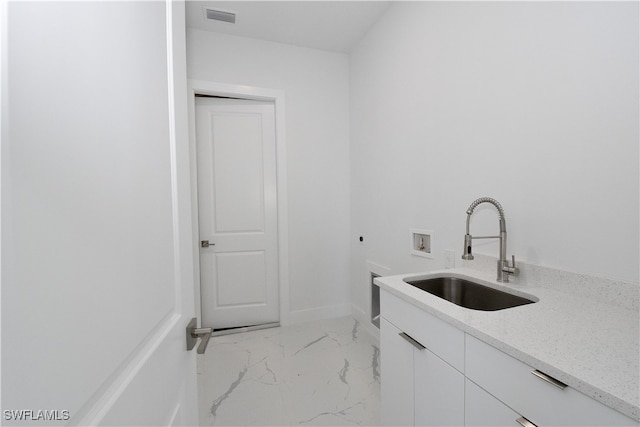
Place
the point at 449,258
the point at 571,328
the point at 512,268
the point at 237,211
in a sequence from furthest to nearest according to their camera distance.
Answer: the point at 237,211 < the point at 449,258 < the point at 512,268 < the point at 571,328

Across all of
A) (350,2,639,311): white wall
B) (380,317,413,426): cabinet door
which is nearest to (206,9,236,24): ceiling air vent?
(350,2,639,311): white wall

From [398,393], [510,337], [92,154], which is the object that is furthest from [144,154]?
[398,393]

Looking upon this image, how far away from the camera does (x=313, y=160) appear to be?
9.36 ft

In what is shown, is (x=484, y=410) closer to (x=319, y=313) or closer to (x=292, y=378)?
(x=292, y=378)

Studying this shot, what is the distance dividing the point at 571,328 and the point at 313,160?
7.73 ft

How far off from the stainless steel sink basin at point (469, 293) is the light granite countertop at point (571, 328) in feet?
0.15

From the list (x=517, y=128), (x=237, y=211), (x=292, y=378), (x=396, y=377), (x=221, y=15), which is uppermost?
(x=221, y=15)

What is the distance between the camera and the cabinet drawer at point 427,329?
3.09ft

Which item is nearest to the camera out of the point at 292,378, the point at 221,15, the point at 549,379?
the point at 549,379

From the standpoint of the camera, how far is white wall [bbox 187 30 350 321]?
8.84ft

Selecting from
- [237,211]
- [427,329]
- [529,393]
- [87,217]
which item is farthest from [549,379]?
[237,211]

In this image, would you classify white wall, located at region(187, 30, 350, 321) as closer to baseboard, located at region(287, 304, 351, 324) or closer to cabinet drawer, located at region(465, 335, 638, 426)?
baseboard, located at region(287, 304, 351, 324)

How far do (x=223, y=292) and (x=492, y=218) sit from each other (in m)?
2.37

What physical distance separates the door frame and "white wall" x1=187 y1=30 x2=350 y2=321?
56mm
